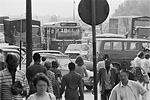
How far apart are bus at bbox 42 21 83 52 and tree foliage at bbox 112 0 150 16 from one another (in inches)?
4227

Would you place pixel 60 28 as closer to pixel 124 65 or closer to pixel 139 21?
pixel 139 21

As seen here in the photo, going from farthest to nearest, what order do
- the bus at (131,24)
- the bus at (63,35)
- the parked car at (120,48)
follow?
the bus at (131,24), the bus at (63,35), the parked car at (120,48)

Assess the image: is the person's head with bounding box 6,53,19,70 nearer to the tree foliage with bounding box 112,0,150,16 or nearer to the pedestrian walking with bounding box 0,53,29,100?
the pedestrian walking with bounding box 0,53,29,100

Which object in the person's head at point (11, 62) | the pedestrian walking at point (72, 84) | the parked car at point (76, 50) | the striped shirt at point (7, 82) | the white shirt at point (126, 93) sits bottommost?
the parked car at point (76, 50)

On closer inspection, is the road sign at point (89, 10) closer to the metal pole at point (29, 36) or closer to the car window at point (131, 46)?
the metal pole at point (29, 36)

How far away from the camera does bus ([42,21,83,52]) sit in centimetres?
4316

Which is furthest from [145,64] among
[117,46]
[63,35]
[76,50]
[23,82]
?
[63,35]

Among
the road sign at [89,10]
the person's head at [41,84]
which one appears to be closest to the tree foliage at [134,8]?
the road sign at [89,10]

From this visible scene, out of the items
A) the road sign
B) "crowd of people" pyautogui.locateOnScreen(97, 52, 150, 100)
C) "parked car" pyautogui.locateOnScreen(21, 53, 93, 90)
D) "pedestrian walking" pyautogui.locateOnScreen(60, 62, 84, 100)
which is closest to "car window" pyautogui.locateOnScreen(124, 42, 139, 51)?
"crowd of people" pyautogui.locateOnScreen(97, 52, 150, 100)

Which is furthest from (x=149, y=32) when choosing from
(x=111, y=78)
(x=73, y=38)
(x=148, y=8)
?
(x=148, y=8)

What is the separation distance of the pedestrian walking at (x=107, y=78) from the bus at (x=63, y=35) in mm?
27989

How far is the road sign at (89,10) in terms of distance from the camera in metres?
10.6

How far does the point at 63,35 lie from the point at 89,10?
1305 inches

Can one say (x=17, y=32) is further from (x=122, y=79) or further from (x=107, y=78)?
(x=122, y=79)
